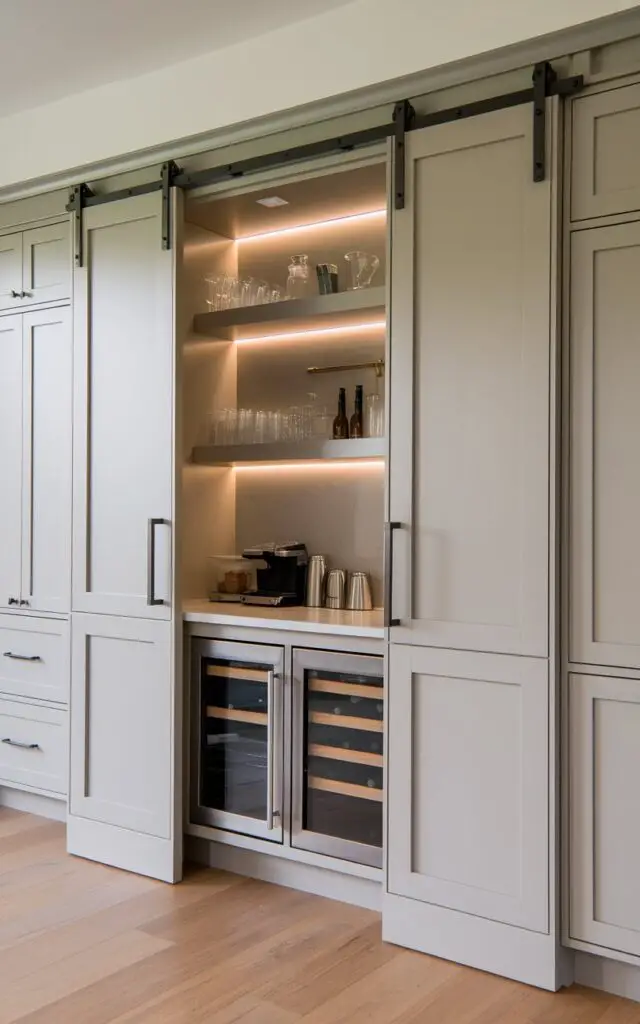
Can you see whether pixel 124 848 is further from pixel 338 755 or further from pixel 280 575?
pixel 280 575

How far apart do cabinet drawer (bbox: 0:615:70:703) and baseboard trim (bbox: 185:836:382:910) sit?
0.85 m

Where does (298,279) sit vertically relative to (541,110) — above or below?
below

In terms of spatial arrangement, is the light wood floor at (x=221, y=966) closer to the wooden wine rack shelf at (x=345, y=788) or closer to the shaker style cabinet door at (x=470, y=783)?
the shaker style cabinet door at (x=470, y=783)

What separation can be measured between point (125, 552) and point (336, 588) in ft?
2.58

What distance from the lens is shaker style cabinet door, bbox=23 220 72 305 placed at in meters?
3.81

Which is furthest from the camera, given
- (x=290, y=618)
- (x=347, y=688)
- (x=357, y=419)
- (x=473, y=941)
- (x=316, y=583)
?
(x=316, y=583)

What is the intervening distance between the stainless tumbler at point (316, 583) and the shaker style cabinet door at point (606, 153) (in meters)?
1.58

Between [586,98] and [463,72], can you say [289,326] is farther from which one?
[586,98]

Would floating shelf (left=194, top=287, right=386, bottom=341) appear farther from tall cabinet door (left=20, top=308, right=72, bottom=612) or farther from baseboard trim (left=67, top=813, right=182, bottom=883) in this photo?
baseboard trim (left=67, top=813, right=182, bottom=883)

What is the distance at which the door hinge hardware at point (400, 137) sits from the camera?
290cm

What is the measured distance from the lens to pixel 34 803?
164 inches

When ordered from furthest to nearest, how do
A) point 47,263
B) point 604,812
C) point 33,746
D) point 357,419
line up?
point 33,746 → point 47,263 → point 357,419 → point 604,812

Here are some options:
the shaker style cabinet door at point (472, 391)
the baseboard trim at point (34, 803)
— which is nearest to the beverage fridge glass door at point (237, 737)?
the shaker style cabinet door at point (472, 391)

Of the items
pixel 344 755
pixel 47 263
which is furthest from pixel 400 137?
pixel 344 755
